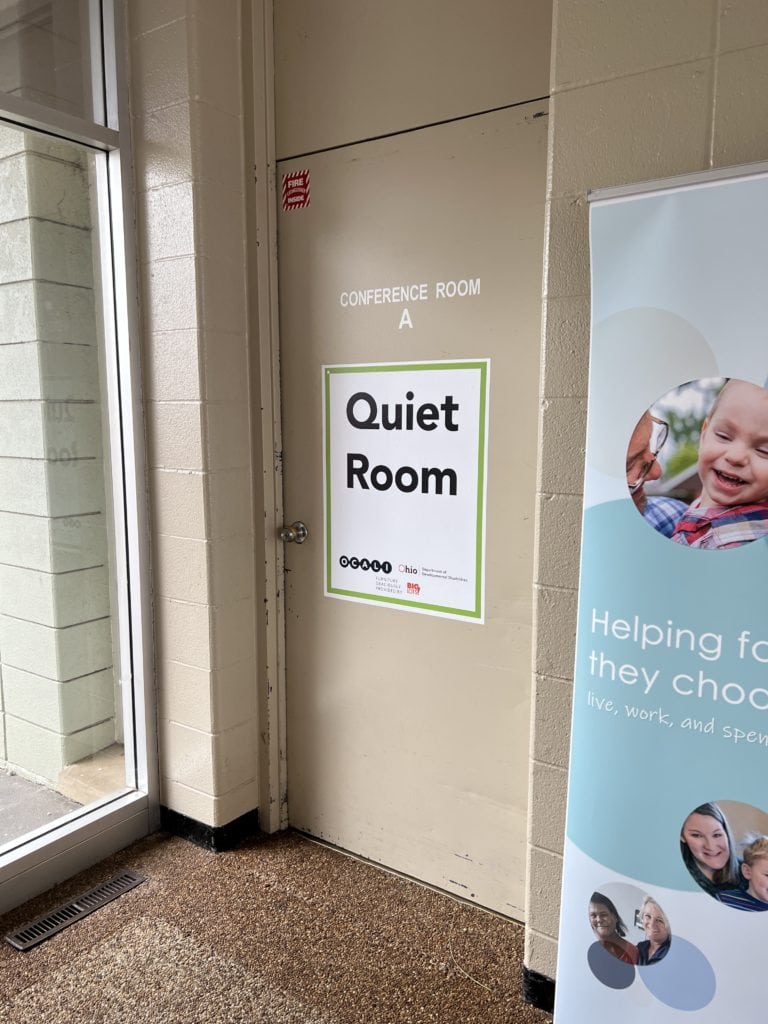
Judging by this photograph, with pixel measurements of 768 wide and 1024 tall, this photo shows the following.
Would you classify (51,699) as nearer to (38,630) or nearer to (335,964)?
(38,630)

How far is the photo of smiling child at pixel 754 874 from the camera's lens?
4.58ft

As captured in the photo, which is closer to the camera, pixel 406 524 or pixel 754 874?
pixel 754 874

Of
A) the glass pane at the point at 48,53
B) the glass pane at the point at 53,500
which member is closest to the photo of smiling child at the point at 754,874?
the glass pane at the point at 53,500

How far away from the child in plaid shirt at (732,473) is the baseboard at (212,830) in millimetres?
1854

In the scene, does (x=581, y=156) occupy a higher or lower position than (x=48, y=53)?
lower

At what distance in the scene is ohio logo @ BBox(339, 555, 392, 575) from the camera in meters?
2.32

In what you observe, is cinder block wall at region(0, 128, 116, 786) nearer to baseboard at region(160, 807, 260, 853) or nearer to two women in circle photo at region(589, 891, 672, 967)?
baseboard at region(160, 807, 260, 853)

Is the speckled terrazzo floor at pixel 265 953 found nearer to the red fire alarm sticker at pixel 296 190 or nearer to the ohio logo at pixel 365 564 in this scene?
the ohio logo at pixel 365 564

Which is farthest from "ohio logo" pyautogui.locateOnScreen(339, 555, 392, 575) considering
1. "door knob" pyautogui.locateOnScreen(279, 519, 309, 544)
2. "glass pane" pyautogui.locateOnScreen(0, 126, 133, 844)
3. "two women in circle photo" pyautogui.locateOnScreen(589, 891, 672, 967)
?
"two women in circle photo" pyautogui.locateOnScreen(589, 891, 672, 967)

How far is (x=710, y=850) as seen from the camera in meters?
1.45

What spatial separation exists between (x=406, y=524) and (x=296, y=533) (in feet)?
1.42

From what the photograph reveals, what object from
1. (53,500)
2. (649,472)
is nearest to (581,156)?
(649,472)

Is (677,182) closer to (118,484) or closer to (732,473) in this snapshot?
(732,473)

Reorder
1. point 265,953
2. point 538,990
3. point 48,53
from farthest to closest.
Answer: point 48,53, point 265,953, point 538,990
